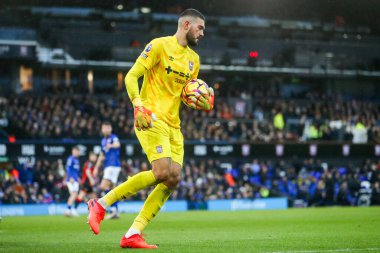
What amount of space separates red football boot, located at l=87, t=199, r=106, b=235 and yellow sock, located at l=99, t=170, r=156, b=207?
0.30 feet

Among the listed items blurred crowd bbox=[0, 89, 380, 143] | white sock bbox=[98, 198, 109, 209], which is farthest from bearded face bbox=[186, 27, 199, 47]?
blurred crowd bbox=[0, 89, 380, 143]

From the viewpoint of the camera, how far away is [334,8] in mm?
A: 43531

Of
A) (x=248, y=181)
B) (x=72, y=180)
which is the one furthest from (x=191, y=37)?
(x=248, y=181)

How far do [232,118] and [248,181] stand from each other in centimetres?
560

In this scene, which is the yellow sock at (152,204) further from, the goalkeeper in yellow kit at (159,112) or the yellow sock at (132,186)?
the yellow sock at (132,186)

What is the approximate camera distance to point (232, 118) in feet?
124

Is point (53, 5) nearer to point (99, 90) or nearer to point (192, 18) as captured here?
point (99, 90)

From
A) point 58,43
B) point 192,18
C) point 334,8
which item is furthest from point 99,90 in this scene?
point 192,18

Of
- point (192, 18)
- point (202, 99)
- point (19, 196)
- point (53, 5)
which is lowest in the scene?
point (19, 196)

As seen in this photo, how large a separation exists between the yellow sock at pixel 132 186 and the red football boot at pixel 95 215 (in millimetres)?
90

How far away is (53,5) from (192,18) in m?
34.6

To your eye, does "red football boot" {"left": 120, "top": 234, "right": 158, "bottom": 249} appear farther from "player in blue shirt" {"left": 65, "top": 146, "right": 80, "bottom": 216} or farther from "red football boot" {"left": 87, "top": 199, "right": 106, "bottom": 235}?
"player in blue shirt" {"left": 65, "top": 146, "right": 80, "bottom": 216}

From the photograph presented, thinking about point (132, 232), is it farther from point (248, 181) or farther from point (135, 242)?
point (248, 181)

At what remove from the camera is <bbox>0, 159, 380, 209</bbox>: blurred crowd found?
29.4 metres
